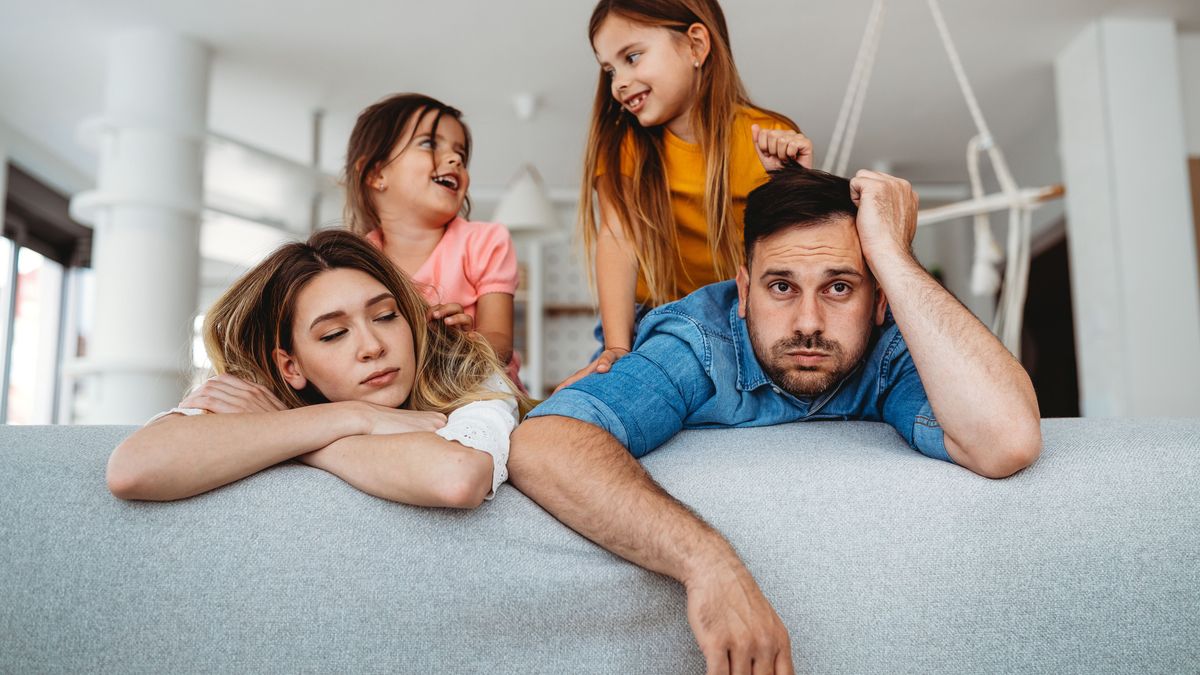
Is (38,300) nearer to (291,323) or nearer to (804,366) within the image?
(291,323)

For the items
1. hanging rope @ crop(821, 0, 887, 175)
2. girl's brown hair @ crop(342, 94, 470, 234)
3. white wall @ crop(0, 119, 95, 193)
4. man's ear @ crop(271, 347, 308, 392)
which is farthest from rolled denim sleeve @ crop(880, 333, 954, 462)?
white wall @ crop(0, 119, 95, 193)

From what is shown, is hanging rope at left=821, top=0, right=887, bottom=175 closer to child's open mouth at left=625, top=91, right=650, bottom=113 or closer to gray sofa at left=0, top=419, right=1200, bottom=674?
child's open mouth at left=625, top=91, right=650, bottom=113

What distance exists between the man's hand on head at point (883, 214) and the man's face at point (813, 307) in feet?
0.13

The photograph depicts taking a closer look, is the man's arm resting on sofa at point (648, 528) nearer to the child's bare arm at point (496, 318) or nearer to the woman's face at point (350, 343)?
the woman's face at point (350, 343)

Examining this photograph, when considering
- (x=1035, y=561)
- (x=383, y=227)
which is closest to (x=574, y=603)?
(x=1035, y=561)

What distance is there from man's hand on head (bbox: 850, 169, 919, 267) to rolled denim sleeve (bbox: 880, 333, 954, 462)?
0.53 ft

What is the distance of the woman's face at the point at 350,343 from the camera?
4.35 feet

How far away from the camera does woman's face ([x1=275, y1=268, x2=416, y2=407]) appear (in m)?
1.33

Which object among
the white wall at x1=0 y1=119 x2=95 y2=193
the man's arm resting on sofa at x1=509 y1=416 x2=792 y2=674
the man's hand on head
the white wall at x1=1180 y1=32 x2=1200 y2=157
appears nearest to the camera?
the man's arm resting on sofa at x1=509 y1=416 x2=792 y2=674

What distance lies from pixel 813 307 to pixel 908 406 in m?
0.19

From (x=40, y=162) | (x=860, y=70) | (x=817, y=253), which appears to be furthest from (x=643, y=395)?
(x=40, y=162)

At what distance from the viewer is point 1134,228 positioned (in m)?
3.47

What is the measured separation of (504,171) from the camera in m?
5.57

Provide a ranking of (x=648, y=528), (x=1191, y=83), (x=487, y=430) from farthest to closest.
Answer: (x=1191, y=83)
(x=487, y=430)
(x=648, y=528)
